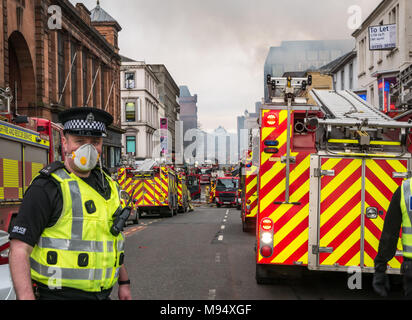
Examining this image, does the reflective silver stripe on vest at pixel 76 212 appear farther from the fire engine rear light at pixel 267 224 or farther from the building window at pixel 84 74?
the building window at pixel 84 74

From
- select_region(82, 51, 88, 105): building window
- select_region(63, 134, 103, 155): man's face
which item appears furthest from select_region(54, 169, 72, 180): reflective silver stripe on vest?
select_region(82, 51, 88, 105): building window

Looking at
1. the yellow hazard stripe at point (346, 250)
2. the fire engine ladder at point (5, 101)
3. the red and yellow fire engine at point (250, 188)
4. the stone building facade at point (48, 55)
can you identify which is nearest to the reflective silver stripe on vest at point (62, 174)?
the yellow hazard stripe at point (346, 250)

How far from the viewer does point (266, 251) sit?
6.68m

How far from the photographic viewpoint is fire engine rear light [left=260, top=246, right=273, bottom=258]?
6672 millimetres

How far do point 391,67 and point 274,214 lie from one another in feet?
82.1

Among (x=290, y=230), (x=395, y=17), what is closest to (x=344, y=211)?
(x=290, y=230)

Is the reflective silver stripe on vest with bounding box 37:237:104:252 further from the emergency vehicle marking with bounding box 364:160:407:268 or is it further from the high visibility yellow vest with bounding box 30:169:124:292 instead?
the emergency vehicle marking with bounding box 364:160:407:268

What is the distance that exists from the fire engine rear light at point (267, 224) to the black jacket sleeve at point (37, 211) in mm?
4232

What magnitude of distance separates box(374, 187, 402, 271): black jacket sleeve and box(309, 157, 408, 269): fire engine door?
2801mm

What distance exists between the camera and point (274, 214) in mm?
6707

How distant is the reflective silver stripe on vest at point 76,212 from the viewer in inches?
110

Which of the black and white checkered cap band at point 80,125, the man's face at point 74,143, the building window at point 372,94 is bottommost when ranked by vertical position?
the man's face at point 74,143

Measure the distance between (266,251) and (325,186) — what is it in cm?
113

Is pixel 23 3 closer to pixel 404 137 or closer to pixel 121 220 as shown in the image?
pixel 404 137
